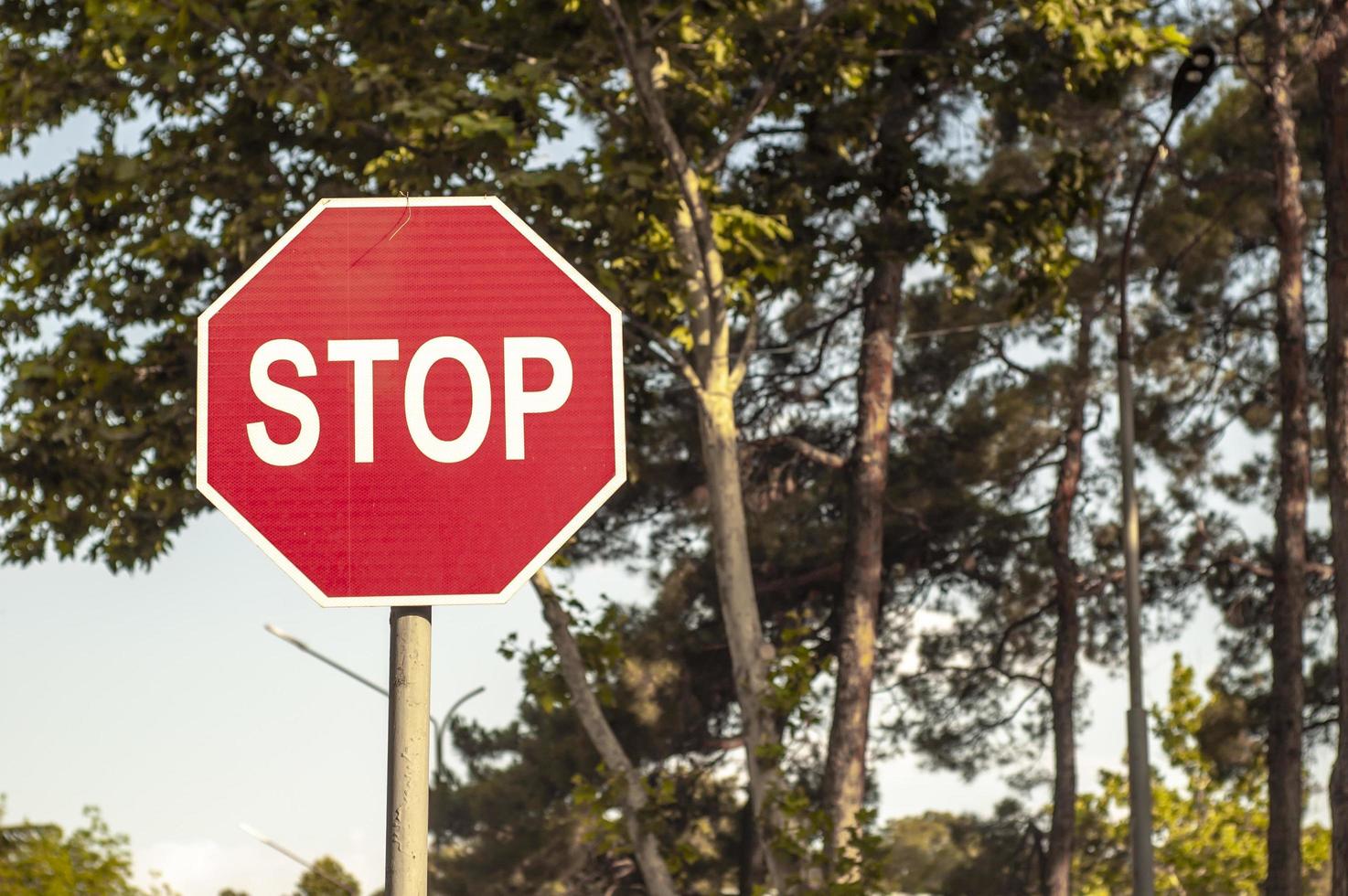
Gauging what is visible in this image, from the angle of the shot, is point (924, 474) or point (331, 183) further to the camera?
point (924, 474)

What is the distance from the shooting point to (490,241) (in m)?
2.99

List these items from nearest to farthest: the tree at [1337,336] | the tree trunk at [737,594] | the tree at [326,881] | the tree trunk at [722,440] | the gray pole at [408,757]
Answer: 1. the gray pole at [408,757]
2. the tree trunk at [722,440]
3. the tree trunk at [737,594]
4. the tree at [1337,336]
5. the tree at [326,881]

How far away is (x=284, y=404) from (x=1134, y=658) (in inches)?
514

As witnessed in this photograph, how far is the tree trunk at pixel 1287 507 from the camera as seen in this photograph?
66.5 ft

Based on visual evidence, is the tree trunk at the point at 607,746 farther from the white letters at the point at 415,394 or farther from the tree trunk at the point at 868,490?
the white letters at the point at 415,394

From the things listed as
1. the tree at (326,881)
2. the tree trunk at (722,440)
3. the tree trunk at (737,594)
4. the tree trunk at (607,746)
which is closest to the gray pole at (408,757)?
the tree trunk at (722,440)

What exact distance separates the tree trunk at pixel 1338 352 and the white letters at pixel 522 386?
15695 mm

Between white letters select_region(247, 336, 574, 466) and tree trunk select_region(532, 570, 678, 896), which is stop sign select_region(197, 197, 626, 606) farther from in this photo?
tree trunk select_region(532, 570, 678, 896)

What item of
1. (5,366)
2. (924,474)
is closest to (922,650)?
(924,474)

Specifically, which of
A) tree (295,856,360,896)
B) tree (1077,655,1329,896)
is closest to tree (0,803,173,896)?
tree (1077,655,1329,896)

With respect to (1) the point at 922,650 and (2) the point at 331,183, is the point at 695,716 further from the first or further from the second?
(2) the point at 331,183

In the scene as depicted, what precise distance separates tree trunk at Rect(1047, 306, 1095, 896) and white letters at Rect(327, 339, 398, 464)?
81.2 feet

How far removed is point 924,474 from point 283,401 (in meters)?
24.3

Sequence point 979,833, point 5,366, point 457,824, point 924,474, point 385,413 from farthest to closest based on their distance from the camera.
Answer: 1. point 979,833
2. point 457,824
3. point 924,474
4. point 5,366
5. point 385,413
